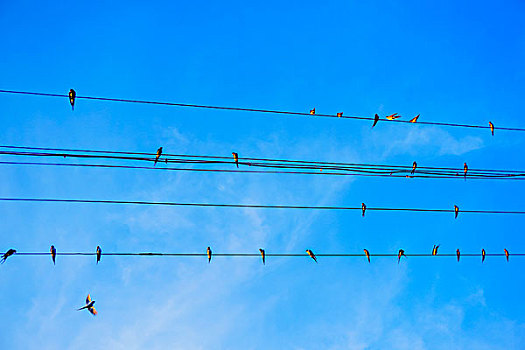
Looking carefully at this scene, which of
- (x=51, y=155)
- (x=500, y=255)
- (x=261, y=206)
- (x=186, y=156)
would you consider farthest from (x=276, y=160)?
(x=500, y=255)

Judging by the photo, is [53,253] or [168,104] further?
[53,253]

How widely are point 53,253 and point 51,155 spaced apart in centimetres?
317

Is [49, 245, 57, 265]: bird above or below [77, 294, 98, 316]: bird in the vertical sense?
above

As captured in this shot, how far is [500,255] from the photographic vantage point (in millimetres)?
10266

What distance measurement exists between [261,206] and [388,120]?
390cm

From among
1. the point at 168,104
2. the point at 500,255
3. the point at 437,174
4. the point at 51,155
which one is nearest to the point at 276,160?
the point at 168,104

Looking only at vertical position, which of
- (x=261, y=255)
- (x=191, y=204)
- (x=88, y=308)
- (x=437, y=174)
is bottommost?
(x=88, y=308)

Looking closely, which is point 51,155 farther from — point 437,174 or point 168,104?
point 437,174

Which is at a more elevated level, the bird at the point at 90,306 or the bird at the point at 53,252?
the bird at the point at 53,252

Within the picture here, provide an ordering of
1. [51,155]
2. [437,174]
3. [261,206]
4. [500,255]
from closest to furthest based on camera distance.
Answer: [51,155]
[261,206]
[437,174]
[500,255]

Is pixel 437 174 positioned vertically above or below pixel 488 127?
below

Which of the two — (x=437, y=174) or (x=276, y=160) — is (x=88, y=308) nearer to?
(x=276, y=160)

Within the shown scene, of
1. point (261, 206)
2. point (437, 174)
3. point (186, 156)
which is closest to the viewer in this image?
point (186, 156)

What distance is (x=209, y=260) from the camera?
30.2 feet
